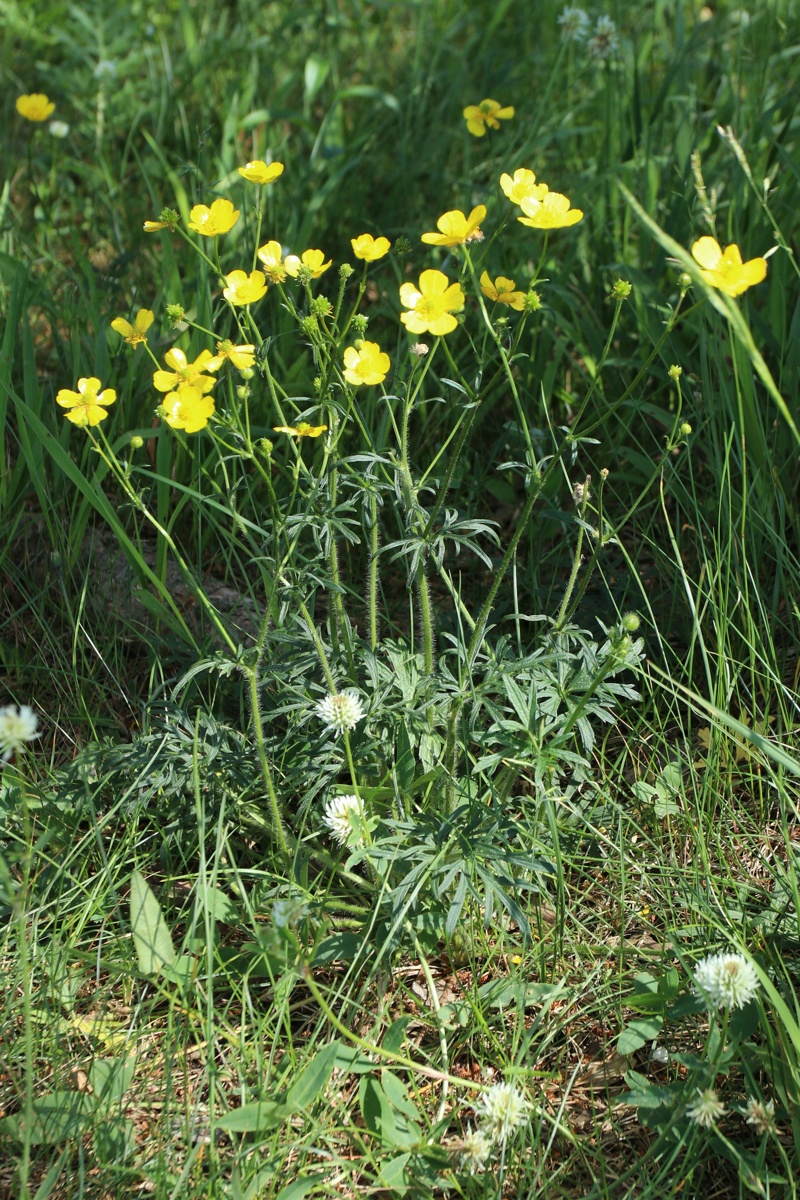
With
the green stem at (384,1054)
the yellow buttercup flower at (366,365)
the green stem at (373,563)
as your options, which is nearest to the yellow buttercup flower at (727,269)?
the yellow buttercup flower at (366,365)

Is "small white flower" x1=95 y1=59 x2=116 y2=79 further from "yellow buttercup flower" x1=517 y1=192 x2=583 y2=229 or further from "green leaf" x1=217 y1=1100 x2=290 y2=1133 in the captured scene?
"green leaf" x1=217 y1=1100 x2=290 y2=1133

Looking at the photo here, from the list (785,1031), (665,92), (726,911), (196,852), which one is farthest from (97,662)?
(665,92)

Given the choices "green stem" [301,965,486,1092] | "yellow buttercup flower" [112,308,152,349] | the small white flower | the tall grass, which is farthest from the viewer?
the small white flower

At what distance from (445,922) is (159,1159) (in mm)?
482

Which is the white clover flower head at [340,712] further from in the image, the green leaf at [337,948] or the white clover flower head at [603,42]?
the white clover flower head at [603,42]

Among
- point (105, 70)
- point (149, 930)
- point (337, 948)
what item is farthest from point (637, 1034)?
point (105, 70)

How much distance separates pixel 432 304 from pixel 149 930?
100 centimetres

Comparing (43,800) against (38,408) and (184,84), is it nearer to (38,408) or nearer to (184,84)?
(38,408)

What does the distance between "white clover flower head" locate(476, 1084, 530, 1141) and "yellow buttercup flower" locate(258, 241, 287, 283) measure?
44.9 inches

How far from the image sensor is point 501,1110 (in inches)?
51.1

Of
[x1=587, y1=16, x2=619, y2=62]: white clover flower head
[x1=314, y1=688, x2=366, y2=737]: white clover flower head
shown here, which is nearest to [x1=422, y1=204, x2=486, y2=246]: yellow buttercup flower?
[x1=314, y1=688, x2=366, y2=737]: white clover flower head

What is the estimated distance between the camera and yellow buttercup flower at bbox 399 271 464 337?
144 centimetres

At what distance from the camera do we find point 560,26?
11.5 ft

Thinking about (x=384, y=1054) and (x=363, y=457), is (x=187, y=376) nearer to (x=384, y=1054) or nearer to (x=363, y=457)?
(x=363, y=457)
